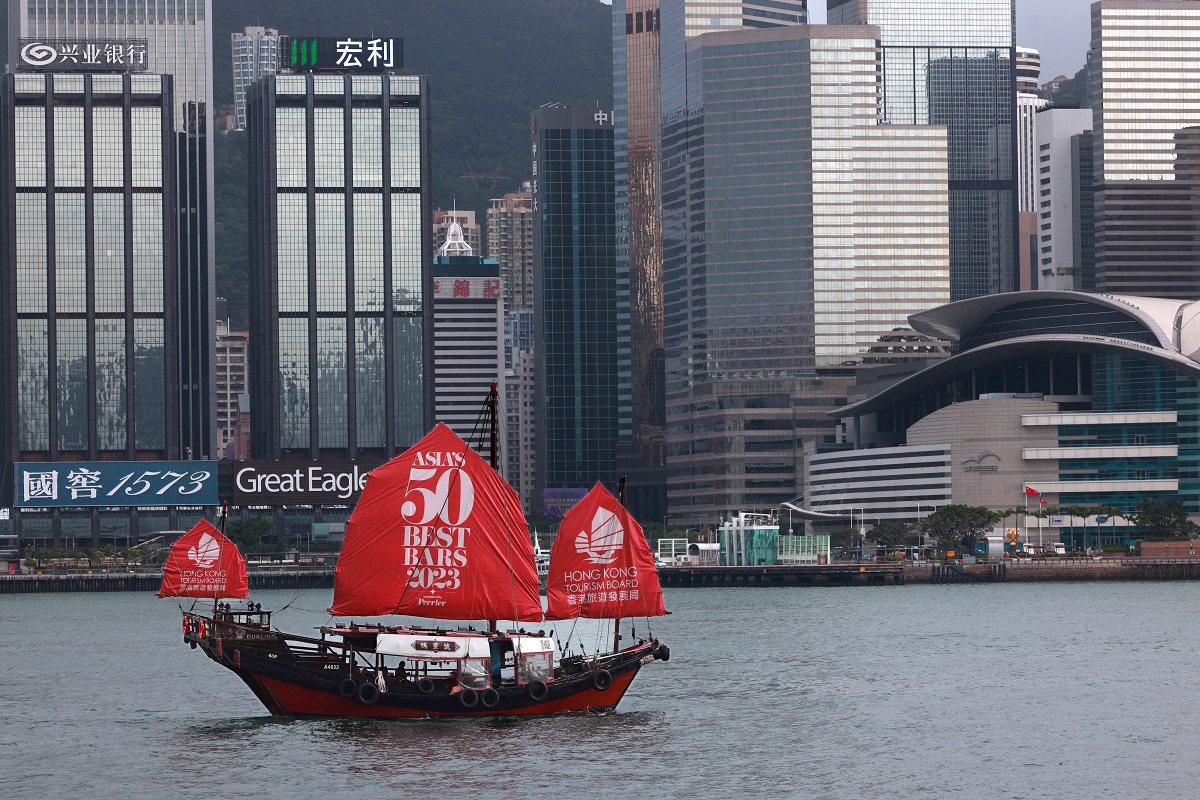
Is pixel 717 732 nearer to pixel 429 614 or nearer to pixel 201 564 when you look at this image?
pixel 429 614

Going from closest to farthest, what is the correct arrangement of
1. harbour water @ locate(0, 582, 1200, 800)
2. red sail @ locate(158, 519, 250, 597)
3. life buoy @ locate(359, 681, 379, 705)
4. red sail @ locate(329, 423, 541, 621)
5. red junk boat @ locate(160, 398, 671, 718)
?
harbour water @ locate(0, 582, 1200, 800) < life buoy @ locate(359, 681, 379, 705) < red junk boat @ locate(160, 398, 671, 718) < red sail @ locate(329, 423, 541, 621) < red sail @ locate(158, 519, 250, 597)

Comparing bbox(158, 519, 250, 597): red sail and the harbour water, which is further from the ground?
bbox(158, 519, 250, 597): red sail

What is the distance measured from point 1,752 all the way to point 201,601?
98012mm

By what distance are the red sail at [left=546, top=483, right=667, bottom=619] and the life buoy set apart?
8.81 m

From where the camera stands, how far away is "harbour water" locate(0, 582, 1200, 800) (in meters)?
68.2

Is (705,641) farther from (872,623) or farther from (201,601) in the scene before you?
(201,601)

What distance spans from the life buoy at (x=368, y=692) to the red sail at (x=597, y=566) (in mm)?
8808

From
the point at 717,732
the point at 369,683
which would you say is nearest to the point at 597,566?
the point at 717,732

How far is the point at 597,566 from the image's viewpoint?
3295 inches

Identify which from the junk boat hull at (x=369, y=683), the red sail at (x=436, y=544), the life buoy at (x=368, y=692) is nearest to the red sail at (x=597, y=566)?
the junk boat hull at (x=369, y=683)

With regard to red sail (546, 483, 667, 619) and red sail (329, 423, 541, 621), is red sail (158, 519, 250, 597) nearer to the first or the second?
red sail (546, 483, 667, 619)

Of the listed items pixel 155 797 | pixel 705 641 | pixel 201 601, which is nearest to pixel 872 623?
pixel 705 641

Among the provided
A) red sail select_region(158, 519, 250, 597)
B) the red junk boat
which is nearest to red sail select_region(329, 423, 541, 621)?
the red junk boat

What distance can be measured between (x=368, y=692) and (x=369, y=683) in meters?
0.34
